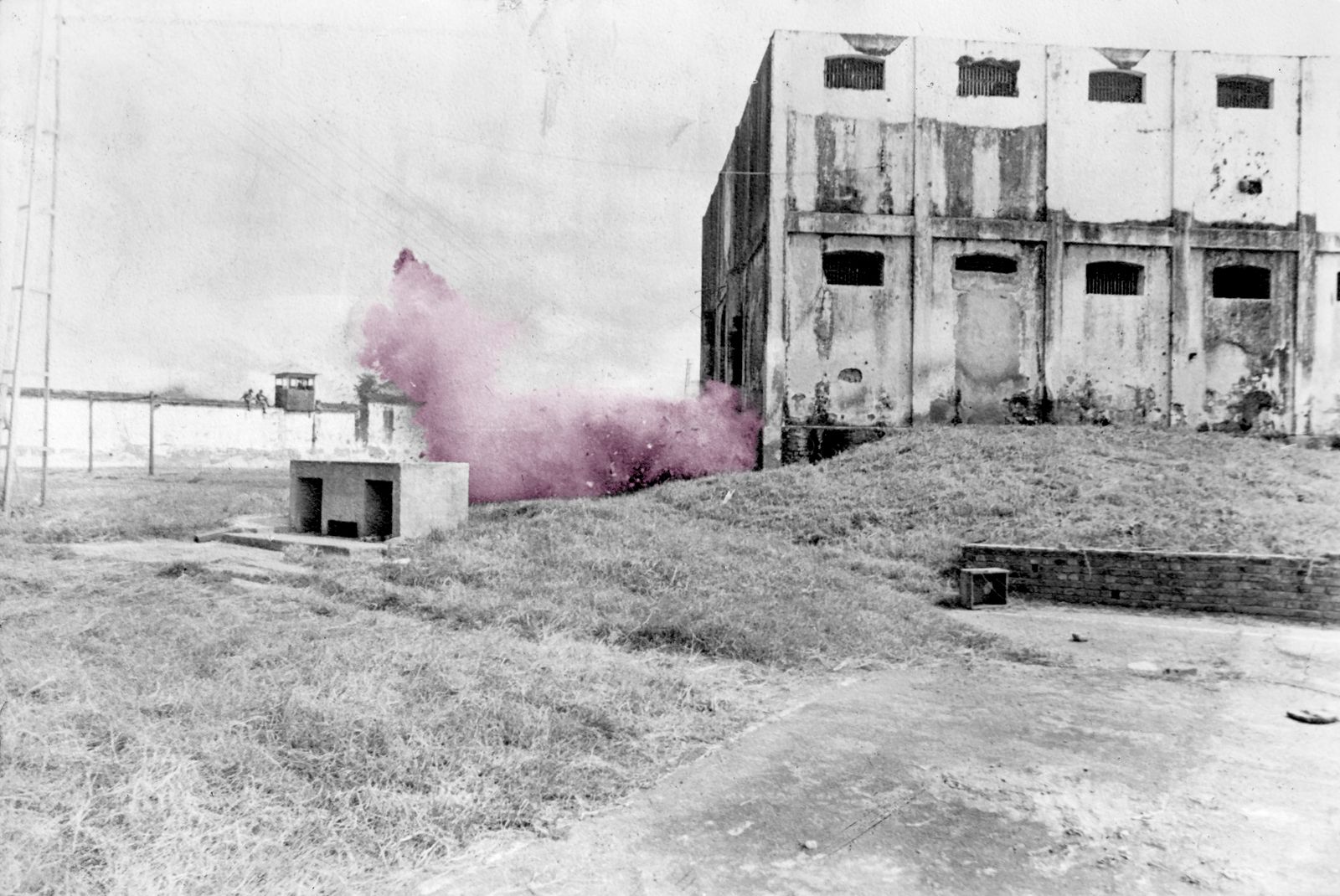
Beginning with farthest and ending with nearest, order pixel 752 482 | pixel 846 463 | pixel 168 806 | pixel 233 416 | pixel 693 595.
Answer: pixel 233 416 → pixel 846 463 → pixel 752 482 → pixel 693 595 → pixel 168 806

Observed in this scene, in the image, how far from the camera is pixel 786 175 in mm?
18750

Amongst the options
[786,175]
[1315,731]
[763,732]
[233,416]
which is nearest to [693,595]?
[763,732]

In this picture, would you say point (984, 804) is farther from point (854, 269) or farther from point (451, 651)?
point (854, 269)

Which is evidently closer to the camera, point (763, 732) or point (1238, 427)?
point (763, 732)

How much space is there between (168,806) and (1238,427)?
21889 mm

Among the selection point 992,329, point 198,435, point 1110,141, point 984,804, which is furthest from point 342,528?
point 198,435

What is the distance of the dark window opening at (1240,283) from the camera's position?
771 inches

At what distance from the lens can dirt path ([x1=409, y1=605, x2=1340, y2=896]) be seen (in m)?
3.07

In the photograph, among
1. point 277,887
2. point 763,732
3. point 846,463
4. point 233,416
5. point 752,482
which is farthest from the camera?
point 233,416

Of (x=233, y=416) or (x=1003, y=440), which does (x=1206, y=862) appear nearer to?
(x=1003, y=440)

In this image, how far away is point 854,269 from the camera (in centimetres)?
1911

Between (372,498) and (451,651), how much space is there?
5.74 meters

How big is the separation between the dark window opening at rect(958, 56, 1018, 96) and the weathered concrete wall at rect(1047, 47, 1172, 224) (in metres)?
0.83

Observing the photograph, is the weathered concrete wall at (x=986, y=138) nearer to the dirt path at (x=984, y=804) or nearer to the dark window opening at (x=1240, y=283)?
the dark window opening at (x=1240, y=283)
